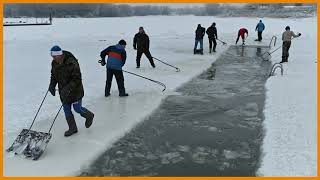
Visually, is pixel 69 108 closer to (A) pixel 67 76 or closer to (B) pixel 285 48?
(A) pixel 67 76

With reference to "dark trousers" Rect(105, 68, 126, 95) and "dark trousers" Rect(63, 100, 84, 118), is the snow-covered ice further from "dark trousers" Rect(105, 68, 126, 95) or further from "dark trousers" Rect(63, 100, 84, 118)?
"dark trousers" Rect(63, 100, 84, 118)

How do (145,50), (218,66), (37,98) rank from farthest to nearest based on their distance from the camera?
(218,66)
(145,50)
(37,98)

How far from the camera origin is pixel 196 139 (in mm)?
6914

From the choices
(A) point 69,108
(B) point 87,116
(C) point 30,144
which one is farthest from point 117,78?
(C) point 30,144

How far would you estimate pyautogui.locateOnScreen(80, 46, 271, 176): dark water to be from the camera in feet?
18.7

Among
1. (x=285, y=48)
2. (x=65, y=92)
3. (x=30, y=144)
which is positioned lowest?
(x=30, y=144)

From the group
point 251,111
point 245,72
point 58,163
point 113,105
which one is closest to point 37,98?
point 113,105

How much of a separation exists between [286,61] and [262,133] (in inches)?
392

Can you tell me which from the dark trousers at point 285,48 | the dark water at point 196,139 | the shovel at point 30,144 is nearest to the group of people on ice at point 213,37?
the dark trousers at point 285,48

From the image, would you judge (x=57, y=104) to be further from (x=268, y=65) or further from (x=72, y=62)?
(x=268, y=65)

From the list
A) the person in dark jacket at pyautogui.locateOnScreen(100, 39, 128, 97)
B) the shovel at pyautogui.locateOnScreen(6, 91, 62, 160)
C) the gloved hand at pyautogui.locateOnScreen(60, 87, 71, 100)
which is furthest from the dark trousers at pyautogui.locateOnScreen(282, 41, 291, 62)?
the shovel at pyautogui.locateOnScreen(6, 91, 62, 160)

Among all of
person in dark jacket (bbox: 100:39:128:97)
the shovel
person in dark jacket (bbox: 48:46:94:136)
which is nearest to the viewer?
the shovel

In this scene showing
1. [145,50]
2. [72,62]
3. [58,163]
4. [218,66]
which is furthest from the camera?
[218,66]

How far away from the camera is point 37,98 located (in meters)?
9.62
